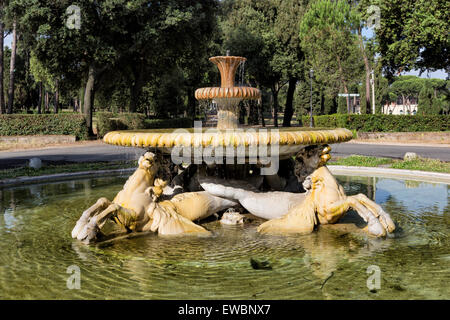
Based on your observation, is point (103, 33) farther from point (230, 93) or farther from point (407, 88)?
point (407, 88)

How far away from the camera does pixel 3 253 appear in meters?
4.60

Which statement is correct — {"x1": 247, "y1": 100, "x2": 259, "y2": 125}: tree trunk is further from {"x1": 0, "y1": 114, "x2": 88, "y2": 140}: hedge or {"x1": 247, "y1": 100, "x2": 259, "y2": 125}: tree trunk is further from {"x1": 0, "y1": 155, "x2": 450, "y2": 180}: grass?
{"x1": 0, "y1": 155, "x2": 450, "y2": 180}: grass

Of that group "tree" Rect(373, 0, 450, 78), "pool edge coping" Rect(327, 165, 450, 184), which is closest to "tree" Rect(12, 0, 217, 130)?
"tree" Rect(373, 0, 450, 78)

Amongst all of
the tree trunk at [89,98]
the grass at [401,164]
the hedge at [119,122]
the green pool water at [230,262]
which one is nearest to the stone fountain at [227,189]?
the green pool water at [230,262]

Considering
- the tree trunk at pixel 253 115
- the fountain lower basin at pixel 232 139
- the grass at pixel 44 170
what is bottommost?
the grass at pixel 44 170

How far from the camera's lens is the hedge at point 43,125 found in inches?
969

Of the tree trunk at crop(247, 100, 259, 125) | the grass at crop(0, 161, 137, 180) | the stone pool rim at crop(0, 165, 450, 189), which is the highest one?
the tree trunk at crop(247, 100, 259, 125)

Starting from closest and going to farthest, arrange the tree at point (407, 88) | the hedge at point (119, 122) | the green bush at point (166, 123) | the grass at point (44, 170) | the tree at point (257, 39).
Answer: the grass at point (44, 170), the hedge at point (119, 122), the green bush at point (166, 123), the tree at point (257, 39), the tree at point (407, 88)

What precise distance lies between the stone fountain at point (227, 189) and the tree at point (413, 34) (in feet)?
71.0

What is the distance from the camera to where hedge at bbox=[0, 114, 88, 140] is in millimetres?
24609

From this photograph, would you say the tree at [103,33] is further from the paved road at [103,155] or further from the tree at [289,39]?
the tree at [289,39]

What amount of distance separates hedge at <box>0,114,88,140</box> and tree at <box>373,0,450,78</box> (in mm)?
20525

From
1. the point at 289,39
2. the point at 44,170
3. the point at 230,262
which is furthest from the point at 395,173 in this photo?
the point at 289,39

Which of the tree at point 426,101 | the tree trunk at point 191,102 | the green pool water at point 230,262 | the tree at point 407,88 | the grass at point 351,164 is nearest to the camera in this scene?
the green pool water at point 230,262
